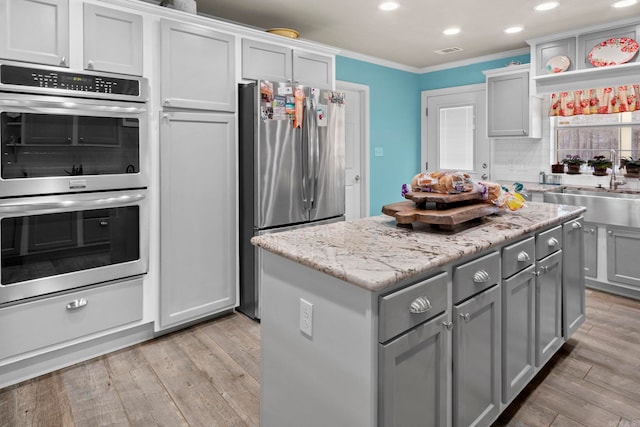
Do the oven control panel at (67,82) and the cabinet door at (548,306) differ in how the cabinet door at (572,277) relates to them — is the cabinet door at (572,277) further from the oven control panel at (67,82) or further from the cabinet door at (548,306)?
the oven control panel at (67,82)

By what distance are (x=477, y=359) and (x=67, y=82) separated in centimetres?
258

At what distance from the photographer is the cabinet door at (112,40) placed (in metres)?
2.45

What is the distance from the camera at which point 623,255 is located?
3.66m

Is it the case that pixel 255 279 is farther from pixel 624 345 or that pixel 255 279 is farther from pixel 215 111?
pixel 624 345

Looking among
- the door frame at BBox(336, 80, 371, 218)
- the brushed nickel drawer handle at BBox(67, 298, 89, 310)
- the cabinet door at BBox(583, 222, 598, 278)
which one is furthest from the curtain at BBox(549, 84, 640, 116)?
the brushed nickel drawer handle at BBox(67, 298, 89, 310)

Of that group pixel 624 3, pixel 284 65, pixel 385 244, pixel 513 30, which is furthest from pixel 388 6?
pixel 385 244

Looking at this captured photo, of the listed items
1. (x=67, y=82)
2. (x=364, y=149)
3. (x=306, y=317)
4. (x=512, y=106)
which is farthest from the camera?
(x=364, y=149)

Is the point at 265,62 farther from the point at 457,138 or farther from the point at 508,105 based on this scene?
the point at 457,138

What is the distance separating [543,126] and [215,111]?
3.80 m

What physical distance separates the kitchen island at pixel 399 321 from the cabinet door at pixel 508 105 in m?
2.98

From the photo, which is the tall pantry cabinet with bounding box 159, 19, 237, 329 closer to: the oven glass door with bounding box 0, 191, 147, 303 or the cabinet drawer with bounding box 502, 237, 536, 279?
the oven glass door with bounding box 0, 191, 147, 303

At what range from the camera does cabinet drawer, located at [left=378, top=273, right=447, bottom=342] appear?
1264 mm

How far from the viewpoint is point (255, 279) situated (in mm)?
3215

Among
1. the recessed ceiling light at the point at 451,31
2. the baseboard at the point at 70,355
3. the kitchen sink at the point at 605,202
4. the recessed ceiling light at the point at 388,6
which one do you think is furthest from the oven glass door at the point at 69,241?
the kitchen sink at the point at 605,202
